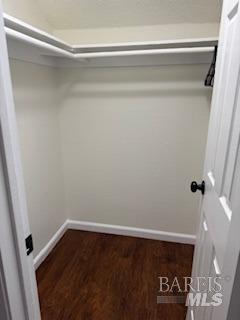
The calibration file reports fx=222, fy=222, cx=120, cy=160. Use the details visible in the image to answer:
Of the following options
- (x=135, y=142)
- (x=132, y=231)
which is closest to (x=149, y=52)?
(x=135, y=142)

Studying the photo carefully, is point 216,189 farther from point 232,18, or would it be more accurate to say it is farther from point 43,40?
point 43,40

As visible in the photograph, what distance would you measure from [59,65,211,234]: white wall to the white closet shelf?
70mm

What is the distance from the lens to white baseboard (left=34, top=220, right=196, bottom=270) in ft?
7.01

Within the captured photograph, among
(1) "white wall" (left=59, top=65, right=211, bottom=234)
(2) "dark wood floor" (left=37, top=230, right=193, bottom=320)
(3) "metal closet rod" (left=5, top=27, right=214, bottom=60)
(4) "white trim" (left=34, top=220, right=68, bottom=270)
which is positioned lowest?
(2) "dark wood floor" (left=37, top=230, right=193, bottom=320)

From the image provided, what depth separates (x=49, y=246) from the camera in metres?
2.03

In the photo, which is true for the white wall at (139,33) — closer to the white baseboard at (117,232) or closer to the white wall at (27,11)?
the white wall at (27,11)

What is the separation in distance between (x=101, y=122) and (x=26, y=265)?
4.82 ft

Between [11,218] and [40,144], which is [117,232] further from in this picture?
[11,218]

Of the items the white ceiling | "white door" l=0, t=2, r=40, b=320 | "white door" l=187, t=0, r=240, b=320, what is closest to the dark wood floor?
"white door" l=187, t=0, r=240, b=320

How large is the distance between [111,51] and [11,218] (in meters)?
1.45

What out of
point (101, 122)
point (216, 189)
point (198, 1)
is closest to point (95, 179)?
point (101, 122)

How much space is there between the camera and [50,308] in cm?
152

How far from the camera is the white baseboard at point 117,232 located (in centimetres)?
214

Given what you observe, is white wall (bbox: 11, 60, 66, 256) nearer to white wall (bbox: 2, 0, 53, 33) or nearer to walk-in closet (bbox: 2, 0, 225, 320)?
walk-in closet (bbox: 2, 0, 225, 320)
